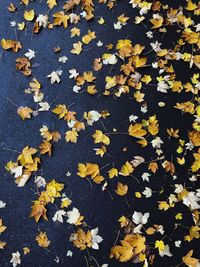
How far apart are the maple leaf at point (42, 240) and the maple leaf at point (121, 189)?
29.4 inches

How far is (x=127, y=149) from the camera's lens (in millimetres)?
3551

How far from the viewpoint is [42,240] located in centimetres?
317

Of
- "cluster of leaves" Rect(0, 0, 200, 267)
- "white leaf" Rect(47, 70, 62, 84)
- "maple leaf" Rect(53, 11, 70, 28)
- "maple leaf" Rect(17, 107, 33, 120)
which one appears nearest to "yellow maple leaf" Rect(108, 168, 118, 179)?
"cluster of leaves" Rect(0, 0, 200, 267)

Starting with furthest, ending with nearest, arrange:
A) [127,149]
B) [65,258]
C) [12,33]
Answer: [12,33] < [127,149] < [65,258]

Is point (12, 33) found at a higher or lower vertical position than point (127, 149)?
higher

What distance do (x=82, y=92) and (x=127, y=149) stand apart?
818 mm

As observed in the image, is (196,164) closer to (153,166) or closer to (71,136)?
(153,166)

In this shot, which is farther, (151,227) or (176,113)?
(176,113)

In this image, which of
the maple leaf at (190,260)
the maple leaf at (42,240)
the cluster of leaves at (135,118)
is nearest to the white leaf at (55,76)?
the cluster of leaves at (135,118)

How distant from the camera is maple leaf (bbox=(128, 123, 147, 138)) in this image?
3614 mm

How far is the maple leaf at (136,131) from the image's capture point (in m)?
3.61

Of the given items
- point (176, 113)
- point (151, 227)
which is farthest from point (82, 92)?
point (151, 227)

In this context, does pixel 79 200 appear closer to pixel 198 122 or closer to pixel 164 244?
pixel 164 244

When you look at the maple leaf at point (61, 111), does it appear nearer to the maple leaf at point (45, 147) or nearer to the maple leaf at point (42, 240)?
the maple leaf at point (45, 147)
